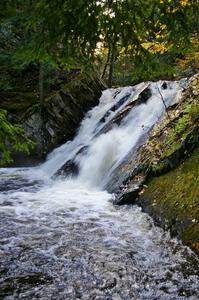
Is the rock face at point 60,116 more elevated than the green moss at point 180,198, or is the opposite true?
the rock face at point 60,116

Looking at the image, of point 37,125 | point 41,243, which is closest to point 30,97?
point 37,125

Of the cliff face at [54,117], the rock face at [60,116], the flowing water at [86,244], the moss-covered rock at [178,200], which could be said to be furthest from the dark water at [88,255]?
the rock face at [60,116]

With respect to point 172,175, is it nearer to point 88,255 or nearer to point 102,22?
point 88,255

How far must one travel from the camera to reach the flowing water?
469cm

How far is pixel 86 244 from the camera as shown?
20.1 ft

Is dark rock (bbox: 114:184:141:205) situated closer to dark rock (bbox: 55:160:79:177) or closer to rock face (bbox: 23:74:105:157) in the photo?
dark rock (bbox: 55:160:79:177)

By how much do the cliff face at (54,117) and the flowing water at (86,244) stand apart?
3.18m

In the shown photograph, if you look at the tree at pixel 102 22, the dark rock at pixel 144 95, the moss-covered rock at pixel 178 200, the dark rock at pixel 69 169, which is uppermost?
the tree at pixel 102 22

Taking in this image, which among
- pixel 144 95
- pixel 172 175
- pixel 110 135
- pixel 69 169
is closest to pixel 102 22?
pixel 172 175

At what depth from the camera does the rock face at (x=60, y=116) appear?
15180mm

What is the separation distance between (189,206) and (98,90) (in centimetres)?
1334

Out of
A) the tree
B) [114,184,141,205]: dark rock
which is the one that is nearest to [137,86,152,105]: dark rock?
[114,184,141,205]: dark rock

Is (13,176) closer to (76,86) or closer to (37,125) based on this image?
(37,125)

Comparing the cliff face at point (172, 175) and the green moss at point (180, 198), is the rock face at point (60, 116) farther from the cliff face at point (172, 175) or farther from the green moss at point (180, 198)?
the green moss at point (180, 198)
